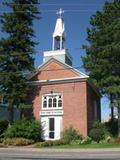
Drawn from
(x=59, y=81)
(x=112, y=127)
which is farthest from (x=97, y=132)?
(x=59, y=81)

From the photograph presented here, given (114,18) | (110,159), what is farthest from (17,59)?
(110,159)

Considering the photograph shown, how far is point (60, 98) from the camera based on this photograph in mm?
44938

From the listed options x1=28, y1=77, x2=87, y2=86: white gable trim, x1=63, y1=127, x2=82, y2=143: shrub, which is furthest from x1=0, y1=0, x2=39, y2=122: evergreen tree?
x1=63, y1=127, x2=82, y2=143: shrub

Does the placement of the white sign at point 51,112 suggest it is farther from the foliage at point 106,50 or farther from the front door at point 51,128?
the foliage at point 106,50

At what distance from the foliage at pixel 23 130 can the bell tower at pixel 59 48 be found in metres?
9.19

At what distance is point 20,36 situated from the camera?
45812 mm

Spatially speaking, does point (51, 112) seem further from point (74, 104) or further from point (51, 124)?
point (74, 104)

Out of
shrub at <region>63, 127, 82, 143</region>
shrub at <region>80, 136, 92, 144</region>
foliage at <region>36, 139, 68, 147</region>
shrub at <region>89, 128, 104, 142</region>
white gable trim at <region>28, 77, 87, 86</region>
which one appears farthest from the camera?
white gable trim at <region>28, 77, 87, 86</region>

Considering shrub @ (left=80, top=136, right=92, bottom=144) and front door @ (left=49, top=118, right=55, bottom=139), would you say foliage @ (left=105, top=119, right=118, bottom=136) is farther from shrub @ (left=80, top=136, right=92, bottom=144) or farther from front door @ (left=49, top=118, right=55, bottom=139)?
front door @ (left=49, top=118, right=55, bottom=139)

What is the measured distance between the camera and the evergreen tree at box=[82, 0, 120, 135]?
43.7m

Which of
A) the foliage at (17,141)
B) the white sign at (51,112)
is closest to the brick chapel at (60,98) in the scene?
the white sign at (51,112)

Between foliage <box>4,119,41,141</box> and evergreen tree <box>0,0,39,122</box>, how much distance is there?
8.10 feet

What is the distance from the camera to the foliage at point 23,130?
4206 centimetres

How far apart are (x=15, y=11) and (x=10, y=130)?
13780 mm
